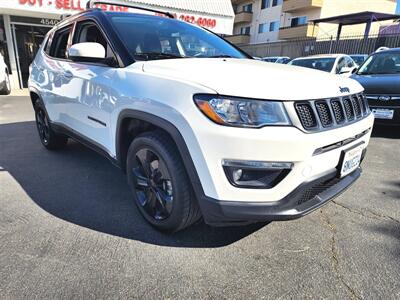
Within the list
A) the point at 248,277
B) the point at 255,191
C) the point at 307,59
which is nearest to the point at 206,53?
the point at 255,191

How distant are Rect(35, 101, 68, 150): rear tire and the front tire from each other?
2.28m

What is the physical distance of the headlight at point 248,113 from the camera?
1.84 m

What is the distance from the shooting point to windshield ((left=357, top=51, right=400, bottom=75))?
6020mm

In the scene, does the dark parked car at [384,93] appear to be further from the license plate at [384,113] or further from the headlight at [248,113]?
the headlight at [248,113]

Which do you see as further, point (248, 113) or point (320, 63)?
point (320, 63)

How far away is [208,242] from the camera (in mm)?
2449

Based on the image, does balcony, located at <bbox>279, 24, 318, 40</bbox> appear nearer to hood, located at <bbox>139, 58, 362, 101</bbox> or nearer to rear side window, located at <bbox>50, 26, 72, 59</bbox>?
rear side window, located at <bbox>50, 26, 72, 59</bbox>

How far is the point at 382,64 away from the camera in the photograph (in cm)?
627

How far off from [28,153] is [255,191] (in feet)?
12.6

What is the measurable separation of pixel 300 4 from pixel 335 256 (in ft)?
105

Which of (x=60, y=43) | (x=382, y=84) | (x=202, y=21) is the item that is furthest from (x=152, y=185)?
(x=202, y=21)

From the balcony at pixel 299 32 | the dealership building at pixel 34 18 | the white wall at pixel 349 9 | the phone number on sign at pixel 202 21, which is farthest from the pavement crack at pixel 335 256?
the white wall at pixel 349 9

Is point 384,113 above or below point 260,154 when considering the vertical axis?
below

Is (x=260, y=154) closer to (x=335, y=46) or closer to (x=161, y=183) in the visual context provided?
(x=161, y=183)
